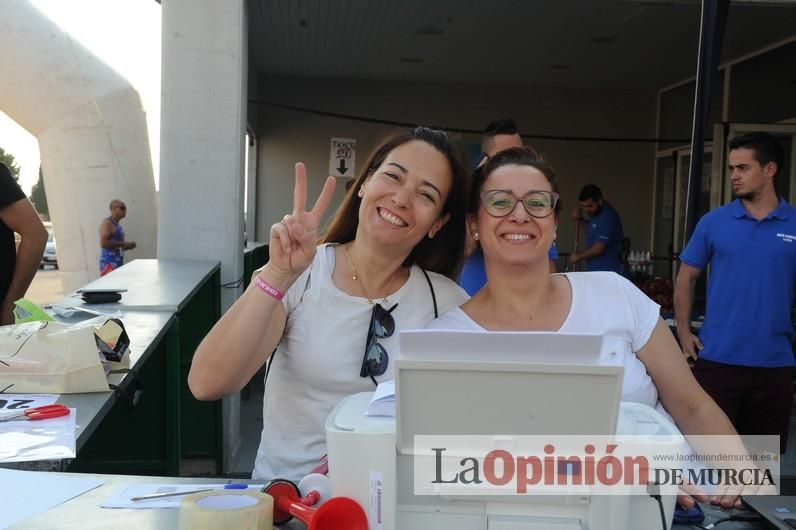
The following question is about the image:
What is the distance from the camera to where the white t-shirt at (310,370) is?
1.86 meters

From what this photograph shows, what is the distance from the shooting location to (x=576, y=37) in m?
8.48

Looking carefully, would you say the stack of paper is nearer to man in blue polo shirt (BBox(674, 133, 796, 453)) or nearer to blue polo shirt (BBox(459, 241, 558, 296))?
blue polo shirt (BBox(459, 241, 558, 296))

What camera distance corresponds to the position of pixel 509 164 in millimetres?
2074

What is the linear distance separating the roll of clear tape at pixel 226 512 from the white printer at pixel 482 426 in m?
0.12

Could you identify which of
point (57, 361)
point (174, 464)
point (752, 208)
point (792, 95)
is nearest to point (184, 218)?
point (174, 464)

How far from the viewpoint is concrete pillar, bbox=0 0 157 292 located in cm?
900

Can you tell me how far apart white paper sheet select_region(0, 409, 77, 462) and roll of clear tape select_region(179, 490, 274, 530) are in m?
0.46

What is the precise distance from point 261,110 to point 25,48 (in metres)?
3.90

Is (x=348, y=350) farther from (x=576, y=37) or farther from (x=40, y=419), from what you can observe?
(x=576, y=37)

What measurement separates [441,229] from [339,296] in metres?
0.41

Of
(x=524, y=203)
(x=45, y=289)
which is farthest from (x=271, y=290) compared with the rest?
(x=45, y=289)

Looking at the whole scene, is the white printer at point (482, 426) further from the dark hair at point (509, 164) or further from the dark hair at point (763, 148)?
the dark hair at point (763, 148)

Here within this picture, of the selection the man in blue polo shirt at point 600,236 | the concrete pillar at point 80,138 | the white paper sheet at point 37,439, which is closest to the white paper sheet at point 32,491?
the white paper sheet at point 37,439

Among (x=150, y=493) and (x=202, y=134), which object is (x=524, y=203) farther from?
(x=202, y=134)
